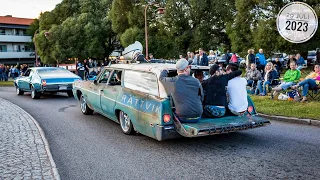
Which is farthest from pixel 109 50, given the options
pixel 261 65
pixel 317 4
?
pixel 261 65

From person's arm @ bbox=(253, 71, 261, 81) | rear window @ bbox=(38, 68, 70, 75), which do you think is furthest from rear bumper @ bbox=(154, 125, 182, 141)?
rear window @ bbox=(38, 68, 70, 75)

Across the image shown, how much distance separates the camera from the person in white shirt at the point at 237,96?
6680 millimetres

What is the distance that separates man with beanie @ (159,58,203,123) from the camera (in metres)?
6.02

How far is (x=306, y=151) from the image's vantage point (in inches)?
226

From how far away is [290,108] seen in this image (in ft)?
30.9

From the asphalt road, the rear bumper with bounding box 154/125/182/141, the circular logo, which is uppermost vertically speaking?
the circular logo

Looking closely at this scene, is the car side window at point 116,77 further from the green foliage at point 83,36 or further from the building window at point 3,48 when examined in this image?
the building window at point 3,48

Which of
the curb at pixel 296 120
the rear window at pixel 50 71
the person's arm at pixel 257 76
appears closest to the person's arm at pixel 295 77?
the person's arm at pixel 257 76

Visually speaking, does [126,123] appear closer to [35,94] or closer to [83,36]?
[35,94]

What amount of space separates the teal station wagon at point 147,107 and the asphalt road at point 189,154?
14.4 inches

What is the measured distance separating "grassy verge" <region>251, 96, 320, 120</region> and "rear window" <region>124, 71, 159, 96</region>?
160 inches

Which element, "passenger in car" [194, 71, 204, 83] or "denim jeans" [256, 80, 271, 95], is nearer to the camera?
"passenger in car" [194, 71, 204, 83]

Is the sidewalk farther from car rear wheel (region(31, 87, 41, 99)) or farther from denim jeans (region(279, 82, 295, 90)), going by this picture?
denim jeans (region(279, 82, 295, 90))

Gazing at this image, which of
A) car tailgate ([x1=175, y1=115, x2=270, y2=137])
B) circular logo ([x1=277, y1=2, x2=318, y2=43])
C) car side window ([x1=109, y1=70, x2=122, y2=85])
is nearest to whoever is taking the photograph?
car tailgate ([x1=175, y1=115, x2=270, y2=137])
